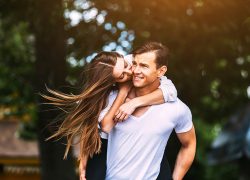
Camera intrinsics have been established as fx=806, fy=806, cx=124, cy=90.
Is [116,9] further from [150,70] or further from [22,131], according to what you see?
[22,131]

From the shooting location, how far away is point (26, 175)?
3019 cm

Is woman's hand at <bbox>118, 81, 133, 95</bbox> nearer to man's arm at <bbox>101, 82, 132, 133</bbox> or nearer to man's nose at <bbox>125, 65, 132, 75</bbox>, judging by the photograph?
man's arm at <bbox>101, 82, 132, 133</bbox>

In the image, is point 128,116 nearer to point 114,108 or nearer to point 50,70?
point 114,108

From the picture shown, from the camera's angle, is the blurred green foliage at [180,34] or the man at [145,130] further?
the blurred green foliage at [180,34]

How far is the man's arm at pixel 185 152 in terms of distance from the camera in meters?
5.63

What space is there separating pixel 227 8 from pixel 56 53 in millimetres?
3079

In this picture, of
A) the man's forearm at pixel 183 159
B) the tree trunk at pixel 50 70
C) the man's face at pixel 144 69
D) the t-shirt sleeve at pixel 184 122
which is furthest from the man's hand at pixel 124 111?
the tree trunk at pixel 50 70

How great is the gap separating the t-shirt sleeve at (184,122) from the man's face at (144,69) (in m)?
0.34

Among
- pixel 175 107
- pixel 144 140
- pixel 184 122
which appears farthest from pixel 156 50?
pixel 144 140

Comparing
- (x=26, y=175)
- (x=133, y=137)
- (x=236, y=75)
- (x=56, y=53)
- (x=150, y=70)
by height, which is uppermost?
(x=150, y=70)

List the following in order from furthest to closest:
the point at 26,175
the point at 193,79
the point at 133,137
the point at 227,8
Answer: the point at 26,175, the point at 193,79, the point at 227,8, the point at 133,137

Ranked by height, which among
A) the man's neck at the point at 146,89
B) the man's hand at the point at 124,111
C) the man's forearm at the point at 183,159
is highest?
the man's neck at the point at 146,89

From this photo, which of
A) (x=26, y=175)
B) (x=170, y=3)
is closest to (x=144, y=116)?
(x=170, y=3)

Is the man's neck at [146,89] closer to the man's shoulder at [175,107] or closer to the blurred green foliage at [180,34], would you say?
the man's shoulder at [175,107]
